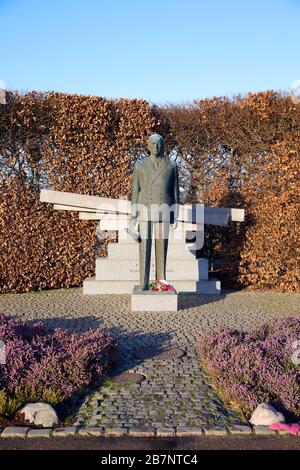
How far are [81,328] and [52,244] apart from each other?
13.1ft

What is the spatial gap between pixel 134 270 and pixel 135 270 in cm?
2

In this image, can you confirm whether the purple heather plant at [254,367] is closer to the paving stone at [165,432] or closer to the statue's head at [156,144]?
the paving stone at [165,432]

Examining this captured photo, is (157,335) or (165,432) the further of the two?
(157,335)

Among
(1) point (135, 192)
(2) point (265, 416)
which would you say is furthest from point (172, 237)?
(2) point (265, 416)

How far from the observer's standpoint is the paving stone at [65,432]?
3.46m

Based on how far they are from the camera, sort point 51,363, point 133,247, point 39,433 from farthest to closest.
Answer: point 133,247
point 51,363
point 39,433

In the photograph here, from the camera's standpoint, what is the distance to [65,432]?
11.4 ft

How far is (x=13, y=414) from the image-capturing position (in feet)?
12.5

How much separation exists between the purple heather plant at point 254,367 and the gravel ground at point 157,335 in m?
0.17

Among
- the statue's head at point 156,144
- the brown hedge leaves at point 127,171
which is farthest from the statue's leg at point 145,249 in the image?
the brown hedge leaves at point 127,171

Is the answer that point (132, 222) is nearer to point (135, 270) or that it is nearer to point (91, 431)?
point (135, 270)

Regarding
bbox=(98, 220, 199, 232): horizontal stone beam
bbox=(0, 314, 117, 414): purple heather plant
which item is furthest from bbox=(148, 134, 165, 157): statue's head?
bbox=(0, 314, 117, 414): purple heather plant
